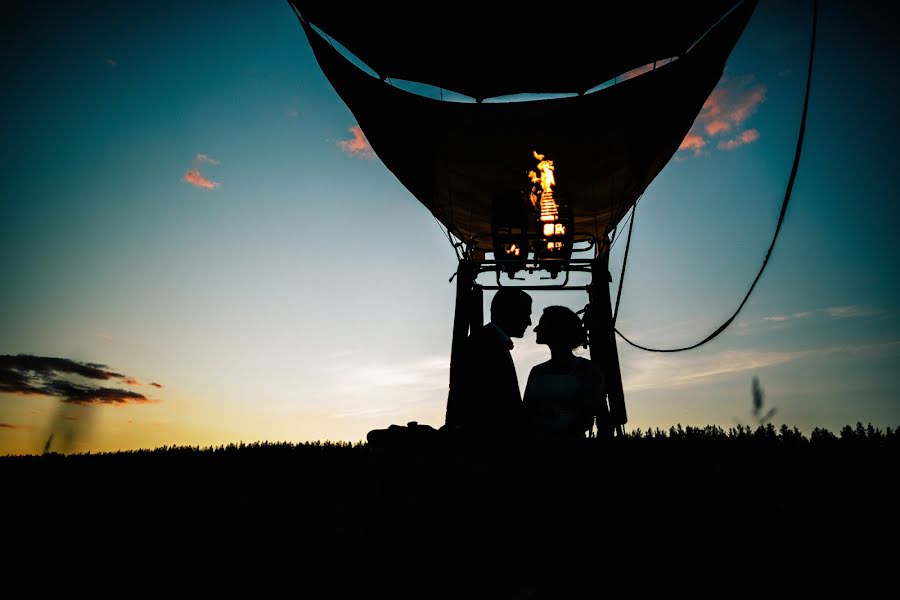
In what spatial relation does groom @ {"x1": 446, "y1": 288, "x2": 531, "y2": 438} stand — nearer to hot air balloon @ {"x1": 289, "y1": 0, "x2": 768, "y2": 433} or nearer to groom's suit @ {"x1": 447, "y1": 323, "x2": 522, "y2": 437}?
groom's suit @ {"x1": 447, "y1": 323, "x2": 522, "y2": 437}

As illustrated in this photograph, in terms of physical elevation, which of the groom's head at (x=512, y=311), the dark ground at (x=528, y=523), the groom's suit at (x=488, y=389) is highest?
the groom's head at (x=512, y=311)

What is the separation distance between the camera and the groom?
322 centimetres

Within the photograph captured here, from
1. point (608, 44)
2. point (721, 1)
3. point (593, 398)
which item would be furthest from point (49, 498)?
point (721, 1)

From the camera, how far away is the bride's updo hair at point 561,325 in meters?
4.64

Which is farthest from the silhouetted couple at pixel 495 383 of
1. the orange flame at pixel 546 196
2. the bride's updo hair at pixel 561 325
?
the orange flame at pixel 546 196

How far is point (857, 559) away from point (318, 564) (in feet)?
6.60

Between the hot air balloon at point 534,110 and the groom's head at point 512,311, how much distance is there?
175 inches

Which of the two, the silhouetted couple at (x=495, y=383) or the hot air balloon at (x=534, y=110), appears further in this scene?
the hot air balloon at (x=534, y=110)

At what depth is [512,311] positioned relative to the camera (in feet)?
11.5

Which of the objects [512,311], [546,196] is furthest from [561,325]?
[546,196]

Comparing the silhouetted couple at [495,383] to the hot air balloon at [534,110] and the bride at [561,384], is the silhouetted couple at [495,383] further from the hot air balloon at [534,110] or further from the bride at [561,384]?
the hot air balloon at [534,110]

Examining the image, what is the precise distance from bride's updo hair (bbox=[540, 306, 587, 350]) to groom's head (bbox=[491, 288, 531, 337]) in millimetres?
1211

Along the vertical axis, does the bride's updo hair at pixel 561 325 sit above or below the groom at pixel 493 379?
above

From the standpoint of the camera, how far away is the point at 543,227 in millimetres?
7902
